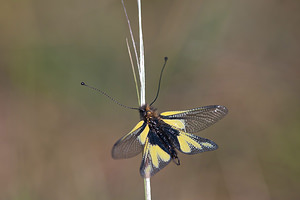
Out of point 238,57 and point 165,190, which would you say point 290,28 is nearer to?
point 238,57

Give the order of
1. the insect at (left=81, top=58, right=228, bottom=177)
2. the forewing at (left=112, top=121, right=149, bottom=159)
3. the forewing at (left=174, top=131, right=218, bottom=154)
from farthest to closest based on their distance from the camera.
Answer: the forewing at (left=174, top=131, right=218, bottom=154), the insect at (left=81, top=58, right=228, bottom=177), the forewing at (left=112, top=121, right=149, bottom=159)

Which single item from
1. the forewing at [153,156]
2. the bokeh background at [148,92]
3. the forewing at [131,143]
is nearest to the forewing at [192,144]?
the forewing at [153,156]

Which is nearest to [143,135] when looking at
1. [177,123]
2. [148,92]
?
[177,123]

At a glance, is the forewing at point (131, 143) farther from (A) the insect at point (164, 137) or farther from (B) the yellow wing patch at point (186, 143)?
(B) the yellow wing patch at point (186, 143)

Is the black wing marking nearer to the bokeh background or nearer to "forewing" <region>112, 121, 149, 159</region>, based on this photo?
"forewing" <region>112, 121, 149, 159</region>

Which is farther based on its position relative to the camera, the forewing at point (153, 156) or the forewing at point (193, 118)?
the forewing at point (193, 118)

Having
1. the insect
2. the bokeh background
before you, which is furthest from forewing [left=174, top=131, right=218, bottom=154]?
the bokeh background

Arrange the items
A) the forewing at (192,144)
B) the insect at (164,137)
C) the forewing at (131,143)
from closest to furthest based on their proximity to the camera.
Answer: the forewing at (131,143)
the insect at (164,137)
the forewing at (192,144)

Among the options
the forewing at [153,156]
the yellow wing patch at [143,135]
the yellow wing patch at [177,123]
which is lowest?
the forewing at [153,156]
